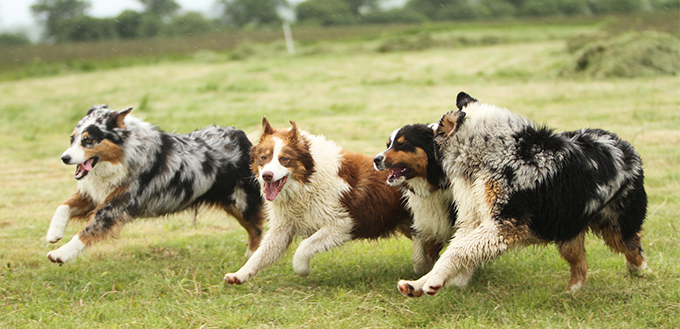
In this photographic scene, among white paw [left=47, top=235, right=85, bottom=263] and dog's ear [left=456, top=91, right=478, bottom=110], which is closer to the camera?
dog's ear [left=456, top=91, right=478, bottom=110]

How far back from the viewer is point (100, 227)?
5.80 metres

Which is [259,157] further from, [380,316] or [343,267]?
[380,316]

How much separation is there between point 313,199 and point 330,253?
3.90 feet

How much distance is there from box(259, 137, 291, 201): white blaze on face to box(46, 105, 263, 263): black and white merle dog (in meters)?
1.10

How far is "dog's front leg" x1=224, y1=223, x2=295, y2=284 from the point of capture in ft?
17.4

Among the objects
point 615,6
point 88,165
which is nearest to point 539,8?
point 615,6

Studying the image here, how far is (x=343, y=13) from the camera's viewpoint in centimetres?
4678

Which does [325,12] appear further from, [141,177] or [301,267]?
[301,267]

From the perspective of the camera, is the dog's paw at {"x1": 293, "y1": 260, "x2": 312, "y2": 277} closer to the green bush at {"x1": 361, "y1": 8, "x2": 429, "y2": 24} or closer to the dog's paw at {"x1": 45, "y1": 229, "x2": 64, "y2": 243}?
the dog's paw at {"x1": 45, "y1": 229, "x2": 64, "y2": 243}

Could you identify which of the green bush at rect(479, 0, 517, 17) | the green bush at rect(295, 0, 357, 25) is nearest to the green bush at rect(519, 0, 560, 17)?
the green bush at rect(479, 0, 517, 17)

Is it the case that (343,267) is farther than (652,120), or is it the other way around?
(652,120)

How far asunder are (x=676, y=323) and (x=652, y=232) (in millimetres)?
2449

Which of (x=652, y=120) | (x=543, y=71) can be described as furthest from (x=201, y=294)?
(x=543, y=71)

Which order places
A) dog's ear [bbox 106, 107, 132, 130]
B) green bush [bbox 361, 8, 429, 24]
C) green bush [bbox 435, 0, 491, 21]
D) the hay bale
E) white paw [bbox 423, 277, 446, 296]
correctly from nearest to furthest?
white paw [bbox 423, 277, 446, 296] → dog's ear [bbox 106, 107, 132, 130] → the hay bale → green bush [bbox 435, 0, 491, 21] → green bush [bbox 361, 8, 429, 24]
